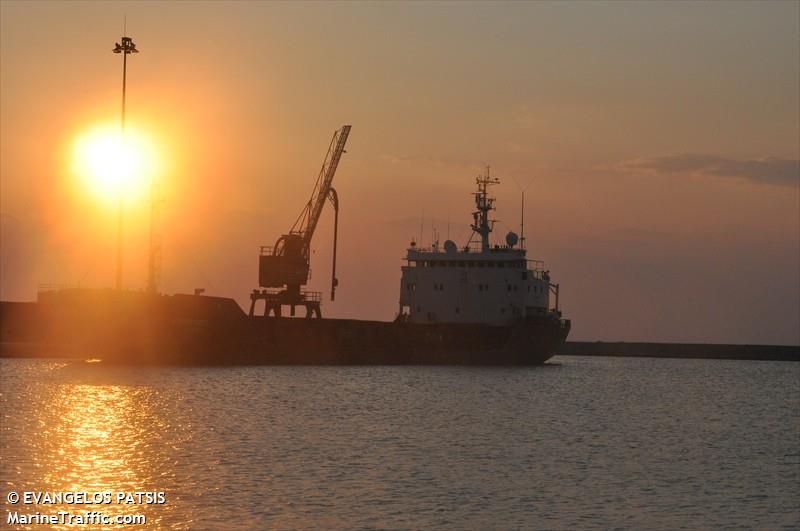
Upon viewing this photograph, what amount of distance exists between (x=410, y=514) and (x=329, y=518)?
2.03 meters

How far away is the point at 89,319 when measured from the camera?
2783 inches

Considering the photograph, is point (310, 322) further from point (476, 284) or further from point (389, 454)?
point (389, 454)

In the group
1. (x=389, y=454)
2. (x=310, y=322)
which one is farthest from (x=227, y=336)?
(x=389, y=454)

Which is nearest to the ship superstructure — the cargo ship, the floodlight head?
the cargo ship

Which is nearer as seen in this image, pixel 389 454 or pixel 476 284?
pixel 389 454

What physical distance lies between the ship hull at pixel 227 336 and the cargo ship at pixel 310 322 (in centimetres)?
8

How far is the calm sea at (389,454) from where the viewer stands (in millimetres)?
25562

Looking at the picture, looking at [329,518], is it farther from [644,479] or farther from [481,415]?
[481,415]

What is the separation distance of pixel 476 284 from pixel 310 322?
15402mm

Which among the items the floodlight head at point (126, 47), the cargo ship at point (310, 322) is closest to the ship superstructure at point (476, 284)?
the cargo ship at point (310, 322)

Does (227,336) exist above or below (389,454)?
above

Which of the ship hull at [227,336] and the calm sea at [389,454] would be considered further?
the ship hull at [227,336]

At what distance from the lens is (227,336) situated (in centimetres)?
7375

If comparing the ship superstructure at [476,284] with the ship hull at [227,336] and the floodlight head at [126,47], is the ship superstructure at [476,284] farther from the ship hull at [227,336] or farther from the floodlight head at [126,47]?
the floodlight head at [126,47]
